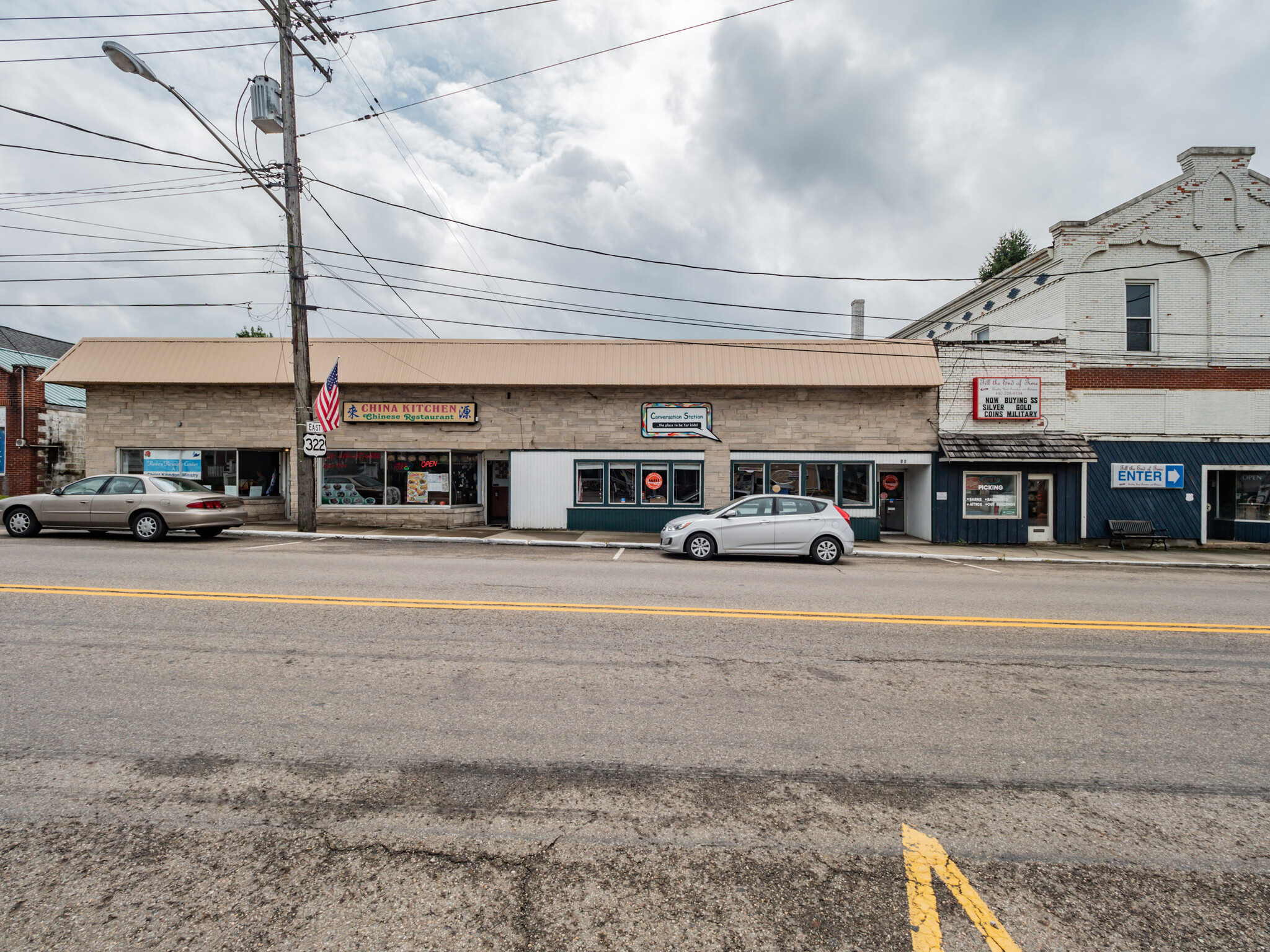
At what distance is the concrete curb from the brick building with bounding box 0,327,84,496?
50.3ft

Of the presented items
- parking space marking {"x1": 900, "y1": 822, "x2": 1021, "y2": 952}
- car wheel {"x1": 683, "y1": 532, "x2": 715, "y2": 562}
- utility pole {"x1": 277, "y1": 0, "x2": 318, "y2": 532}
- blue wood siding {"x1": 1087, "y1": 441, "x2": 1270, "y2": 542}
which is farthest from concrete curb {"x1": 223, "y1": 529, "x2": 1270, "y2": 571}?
parking space marking {"x1": 900, "y1": 822, "x2": 1021, "y2": 952}

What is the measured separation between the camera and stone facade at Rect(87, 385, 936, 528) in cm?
→ 1822

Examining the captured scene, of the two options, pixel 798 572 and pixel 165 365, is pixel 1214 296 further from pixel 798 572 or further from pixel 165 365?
pixel 165 365

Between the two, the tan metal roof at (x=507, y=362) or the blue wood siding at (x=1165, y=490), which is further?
the tan metal roof at (x=507, y=362)

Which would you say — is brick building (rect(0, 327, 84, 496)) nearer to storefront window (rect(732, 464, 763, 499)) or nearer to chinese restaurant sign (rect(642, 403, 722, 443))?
chinese restaurant sign (rect(642, 403, 722, 443))

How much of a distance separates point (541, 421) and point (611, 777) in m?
15.8

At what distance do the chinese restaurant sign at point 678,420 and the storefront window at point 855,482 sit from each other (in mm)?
4043

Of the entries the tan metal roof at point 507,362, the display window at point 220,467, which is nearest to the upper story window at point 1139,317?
the tan metal roof at point 507,362

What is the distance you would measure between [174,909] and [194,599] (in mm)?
5783

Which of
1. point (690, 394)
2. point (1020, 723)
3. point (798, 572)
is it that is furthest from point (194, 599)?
point (690, 394)

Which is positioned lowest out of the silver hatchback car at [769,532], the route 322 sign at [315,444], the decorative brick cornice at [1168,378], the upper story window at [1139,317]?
the silver hatchback car at [769,532]

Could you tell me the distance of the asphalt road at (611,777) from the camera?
→ 7.77ft

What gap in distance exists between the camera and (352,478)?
18844mm

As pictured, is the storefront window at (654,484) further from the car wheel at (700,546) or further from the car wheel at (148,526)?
the car wheel at (148,526)
